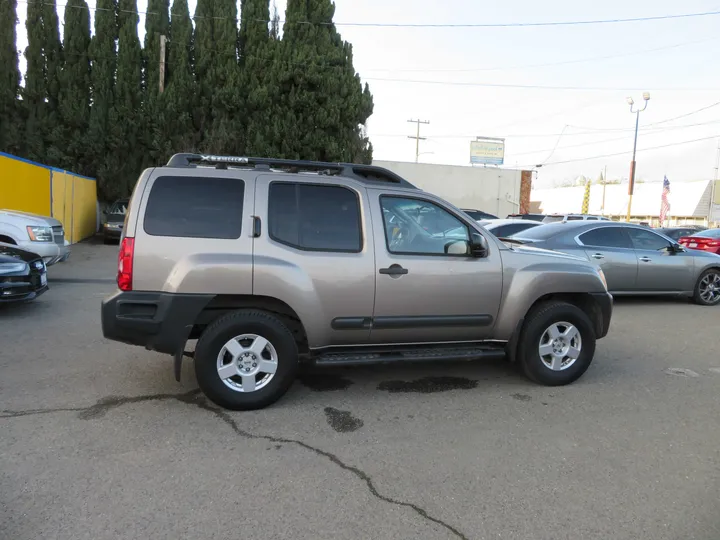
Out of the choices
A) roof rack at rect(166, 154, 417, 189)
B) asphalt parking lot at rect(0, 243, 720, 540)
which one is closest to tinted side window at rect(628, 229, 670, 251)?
asphalt parking lot at rect(0, 243, 720, 540)

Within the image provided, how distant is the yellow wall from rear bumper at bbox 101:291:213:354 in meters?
11.0

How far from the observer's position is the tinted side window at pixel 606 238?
923 centimetres

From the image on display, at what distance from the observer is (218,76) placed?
2119 centimetres

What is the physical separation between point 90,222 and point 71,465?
19901mm

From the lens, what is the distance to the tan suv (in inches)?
159

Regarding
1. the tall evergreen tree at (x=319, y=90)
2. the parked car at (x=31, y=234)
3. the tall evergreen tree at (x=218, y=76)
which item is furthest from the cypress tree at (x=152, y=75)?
the parked car at (x=31, y=234)

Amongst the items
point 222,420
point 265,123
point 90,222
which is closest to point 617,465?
point 222,420

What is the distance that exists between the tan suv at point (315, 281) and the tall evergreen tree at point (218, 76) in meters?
17.6

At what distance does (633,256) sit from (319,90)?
15.5 meters

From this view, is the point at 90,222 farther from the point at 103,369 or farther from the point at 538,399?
the point at 538,399

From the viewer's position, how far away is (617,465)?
11.3 feet

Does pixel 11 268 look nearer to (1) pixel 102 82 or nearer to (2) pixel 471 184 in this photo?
(1) pixel 102 82

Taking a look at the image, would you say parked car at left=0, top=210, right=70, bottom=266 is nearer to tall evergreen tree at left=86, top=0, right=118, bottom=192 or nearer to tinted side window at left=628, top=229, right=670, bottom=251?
tinted side window at left=628, top=229, right=670, bottom=251

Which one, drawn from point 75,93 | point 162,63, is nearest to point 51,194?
point 75,93
